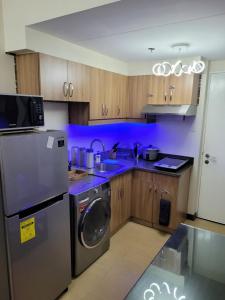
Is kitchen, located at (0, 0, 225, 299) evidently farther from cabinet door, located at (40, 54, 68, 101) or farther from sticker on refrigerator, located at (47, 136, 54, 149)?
sticker on refrigerator, located at (47, 136, 54, 149)

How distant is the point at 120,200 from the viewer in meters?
3.07

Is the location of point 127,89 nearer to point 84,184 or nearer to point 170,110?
point 170,110

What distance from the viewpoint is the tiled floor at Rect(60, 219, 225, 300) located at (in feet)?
7.00

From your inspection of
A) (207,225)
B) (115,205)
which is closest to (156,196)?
(115,205)

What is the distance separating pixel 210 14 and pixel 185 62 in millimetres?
1472

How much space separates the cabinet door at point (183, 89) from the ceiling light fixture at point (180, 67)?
0.37 meters

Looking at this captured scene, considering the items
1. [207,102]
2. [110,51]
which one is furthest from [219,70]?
[110,51]

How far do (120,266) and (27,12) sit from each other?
2670mm

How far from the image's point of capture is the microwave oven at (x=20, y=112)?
5.25ft

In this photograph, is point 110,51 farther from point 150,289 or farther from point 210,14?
point 150,289

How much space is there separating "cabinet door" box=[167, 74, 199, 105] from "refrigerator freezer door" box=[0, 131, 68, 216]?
183 centimetres

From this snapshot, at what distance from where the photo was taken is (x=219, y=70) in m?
3.12

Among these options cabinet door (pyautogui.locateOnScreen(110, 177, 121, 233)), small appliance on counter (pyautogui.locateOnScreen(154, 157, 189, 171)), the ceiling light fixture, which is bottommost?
cabinet door (pyautogui.locateOnScreen(110, 177, 121, 233))

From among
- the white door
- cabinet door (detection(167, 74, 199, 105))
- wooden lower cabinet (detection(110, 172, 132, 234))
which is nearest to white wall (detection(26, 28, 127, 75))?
cabinet door (detection(167, 74, 199, 105))
